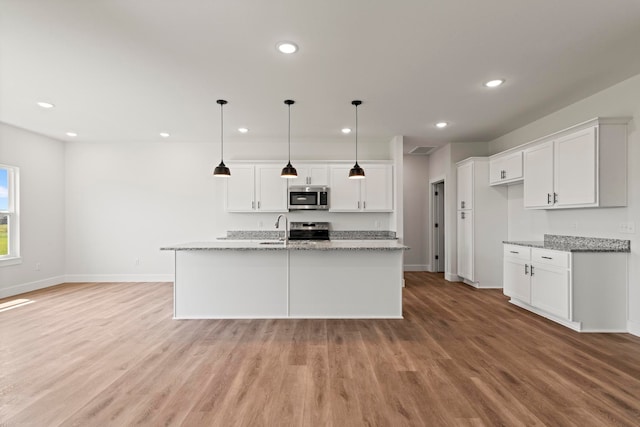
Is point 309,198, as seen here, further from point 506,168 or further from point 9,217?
point 9,217

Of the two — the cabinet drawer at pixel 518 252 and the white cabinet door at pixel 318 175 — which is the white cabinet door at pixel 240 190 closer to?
the white cabinet door at pixel 318 175

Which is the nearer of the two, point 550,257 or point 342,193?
point 550,257

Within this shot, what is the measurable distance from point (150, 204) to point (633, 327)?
742 cm

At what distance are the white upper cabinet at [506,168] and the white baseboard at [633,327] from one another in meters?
2.19

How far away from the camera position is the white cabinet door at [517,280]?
167 inches

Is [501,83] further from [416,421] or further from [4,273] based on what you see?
[4,273]

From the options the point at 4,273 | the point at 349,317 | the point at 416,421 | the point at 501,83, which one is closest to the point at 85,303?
the point at 4,273

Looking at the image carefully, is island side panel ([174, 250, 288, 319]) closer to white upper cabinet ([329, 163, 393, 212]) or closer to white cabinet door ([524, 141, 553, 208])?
white upper cabinet ([329, 163, 393, 212])

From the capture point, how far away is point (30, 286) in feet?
17.8

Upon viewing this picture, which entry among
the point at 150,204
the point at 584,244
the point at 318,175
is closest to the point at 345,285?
the point at 318,175

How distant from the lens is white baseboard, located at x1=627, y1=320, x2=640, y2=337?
3340mm

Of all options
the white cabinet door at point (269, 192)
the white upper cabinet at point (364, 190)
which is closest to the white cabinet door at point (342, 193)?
the white upper cabinet at point (364, 190)

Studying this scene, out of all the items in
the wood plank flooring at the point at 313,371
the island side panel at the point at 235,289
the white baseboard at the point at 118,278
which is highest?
the island side panel at the point at 235,289

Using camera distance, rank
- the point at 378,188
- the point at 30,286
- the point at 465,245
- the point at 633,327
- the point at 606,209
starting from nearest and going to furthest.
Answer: the point at 633,327, the point at 606,209, the point at 30,286, the point at 465,245, the point at 378,188
